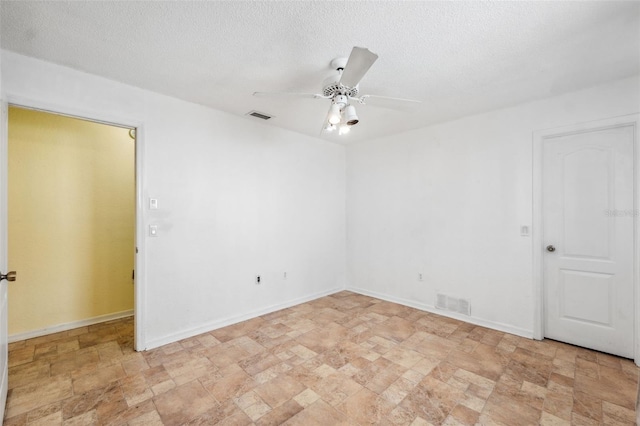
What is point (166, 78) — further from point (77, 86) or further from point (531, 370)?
point (531, 370)

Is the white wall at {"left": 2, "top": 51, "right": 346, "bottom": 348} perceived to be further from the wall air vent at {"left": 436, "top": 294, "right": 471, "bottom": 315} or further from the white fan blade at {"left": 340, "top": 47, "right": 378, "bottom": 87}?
the white fan blade at {"left": 340, "top": 47, "right": 378, "bottom": 87}

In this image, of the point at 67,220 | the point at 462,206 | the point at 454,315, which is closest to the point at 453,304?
the point at 454,315

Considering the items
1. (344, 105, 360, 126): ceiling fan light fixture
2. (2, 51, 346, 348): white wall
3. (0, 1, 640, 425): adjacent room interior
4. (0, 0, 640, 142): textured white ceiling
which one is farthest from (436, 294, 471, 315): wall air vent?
(344, 105, 360, 126): ceiling fan light fixture

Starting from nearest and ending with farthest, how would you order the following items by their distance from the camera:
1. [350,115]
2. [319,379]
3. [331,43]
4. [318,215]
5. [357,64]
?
[357,64] < [331,43] < [350,115] < [319,379] < [318,215]

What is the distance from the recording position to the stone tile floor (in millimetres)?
1898

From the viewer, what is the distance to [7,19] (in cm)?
177

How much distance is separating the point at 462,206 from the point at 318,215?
2051mm

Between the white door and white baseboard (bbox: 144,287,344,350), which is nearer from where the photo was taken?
the white door

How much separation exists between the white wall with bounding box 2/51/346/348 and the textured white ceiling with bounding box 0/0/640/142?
23 centimetres

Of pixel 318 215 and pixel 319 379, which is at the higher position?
pixel 318 215

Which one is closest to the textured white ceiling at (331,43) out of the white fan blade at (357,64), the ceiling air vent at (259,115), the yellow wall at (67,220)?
the white fan blade at (357,64)

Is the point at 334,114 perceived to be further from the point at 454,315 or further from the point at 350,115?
the point at 454,315

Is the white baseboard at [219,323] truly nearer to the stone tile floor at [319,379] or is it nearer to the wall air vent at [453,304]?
the stone tile floor at [319,379]

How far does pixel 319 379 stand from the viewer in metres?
2.30
